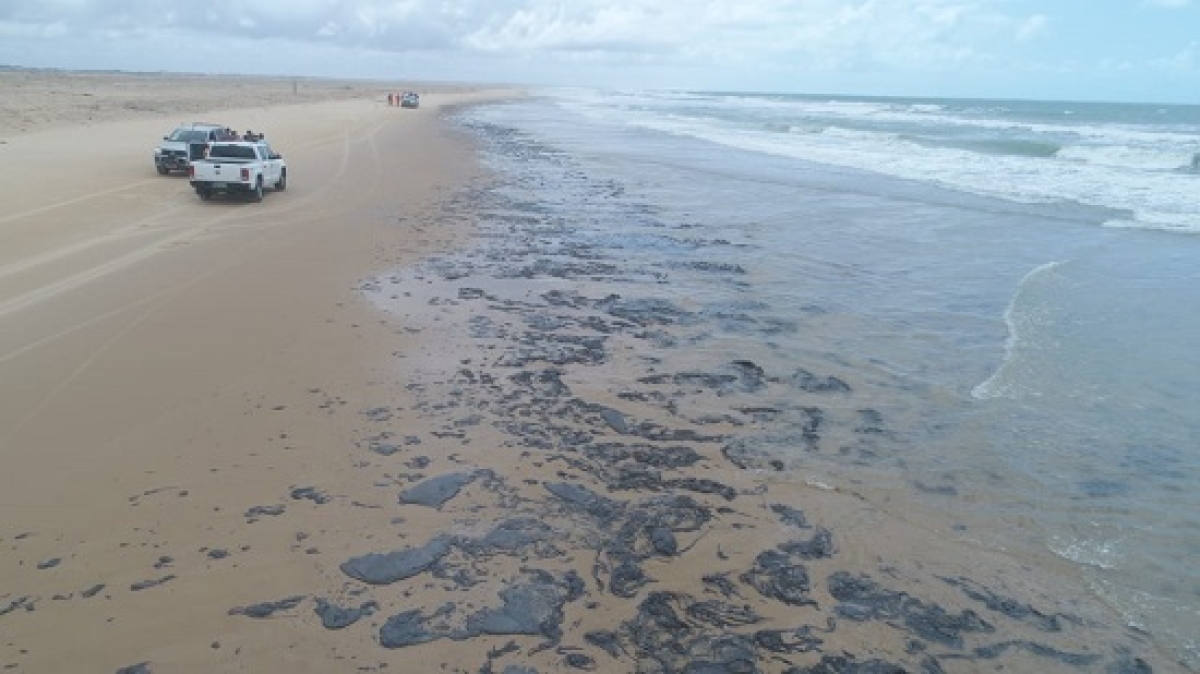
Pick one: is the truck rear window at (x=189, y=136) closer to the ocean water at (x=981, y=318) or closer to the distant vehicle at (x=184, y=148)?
the distant vehicle at (x=184, y=148)

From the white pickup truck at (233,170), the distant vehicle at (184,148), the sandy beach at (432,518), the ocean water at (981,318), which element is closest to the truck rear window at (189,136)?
the distant vehicle at (184,148)

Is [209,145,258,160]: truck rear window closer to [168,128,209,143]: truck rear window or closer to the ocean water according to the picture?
[168,128,209,143]: truck rear window

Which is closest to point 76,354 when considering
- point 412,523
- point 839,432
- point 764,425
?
point 412,523

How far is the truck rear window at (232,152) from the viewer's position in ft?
63.8

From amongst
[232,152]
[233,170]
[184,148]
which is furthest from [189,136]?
[233,170]

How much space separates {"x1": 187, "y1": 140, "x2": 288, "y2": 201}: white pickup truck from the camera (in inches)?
742

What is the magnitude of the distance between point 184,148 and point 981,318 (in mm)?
21508

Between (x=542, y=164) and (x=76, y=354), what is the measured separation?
2306 centimetres

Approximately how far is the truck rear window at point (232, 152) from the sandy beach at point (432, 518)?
8.92 m

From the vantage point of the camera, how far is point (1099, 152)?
37.2 m

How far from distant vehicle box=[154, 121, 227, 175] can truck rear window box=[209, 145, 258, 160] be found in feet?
11.4

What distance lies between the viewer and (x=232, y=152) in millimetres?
19453

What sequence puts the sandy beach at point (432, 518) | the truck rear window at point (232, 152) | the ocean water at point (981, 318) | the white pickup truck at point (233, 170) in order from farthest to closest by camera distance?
1. the truck rear window at point (232, 152)
2. the white pickup truck at point (233, 170)
3. the ocean water at point (981, 318)
4. the sandy beach at point (432, 518)

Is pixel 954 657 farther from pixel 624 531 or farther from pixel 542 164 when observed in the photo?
pixel 542 164
